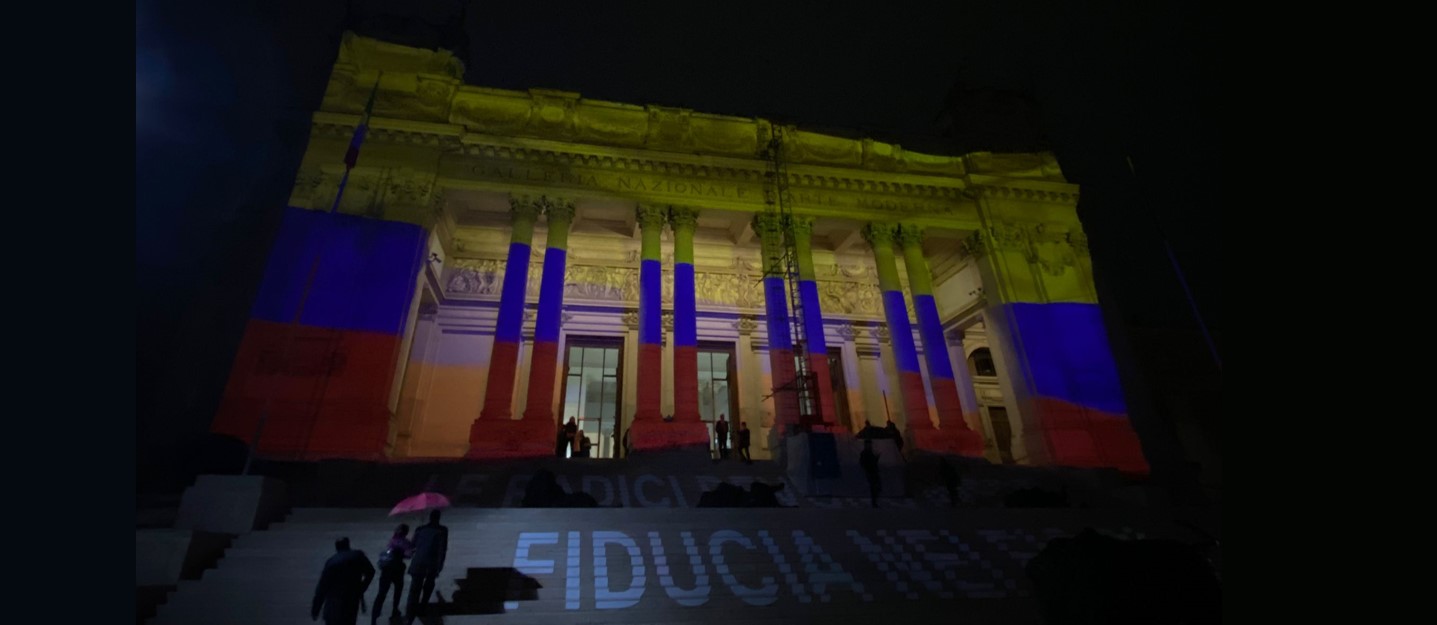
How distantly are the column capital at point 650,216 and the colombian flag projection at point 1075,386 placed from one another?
11.5 meters

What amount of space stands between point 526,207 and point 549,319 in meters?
3.72

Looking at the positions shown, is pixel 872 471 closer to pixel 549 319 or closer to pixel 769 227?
pixel 769 227

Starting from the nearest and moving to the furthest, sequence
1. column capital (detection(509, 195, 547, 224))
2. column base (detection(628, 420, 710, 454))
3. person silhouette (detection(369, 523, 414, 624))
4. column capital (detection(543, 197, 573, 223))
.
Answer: person silhouette (detection(369, 523, 414, 624))
column base (detection(628, 420, 710, 454))
column capital (detection(509, 195, 547, 224))
column capital (detection(543, 197, 573, 223))

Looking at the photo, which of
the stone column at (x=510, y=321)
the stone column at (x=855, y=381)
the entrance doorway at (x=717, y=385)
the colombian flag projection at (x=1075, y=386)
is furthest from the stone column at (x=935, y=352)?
the stone column at (x=510, y=321)

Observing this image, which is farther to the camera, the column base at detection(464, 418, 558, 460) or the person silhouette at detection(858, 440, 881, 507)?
A: the column base at detection(464, 418, 558, 460)

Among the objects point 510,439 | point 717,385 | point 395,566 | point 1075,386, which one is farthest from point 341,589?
point 1075,386

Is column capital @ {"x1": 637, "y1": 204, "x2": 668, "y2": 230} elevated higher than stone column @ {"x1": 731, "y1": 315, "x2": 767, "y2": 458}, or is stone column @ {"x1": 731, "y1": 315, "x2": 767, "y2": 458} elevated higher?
column capital @ {"x1": 637, "y1": 204, "x2": 668, "y2": 230}

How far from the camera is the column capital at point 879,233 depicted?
65.9 ft

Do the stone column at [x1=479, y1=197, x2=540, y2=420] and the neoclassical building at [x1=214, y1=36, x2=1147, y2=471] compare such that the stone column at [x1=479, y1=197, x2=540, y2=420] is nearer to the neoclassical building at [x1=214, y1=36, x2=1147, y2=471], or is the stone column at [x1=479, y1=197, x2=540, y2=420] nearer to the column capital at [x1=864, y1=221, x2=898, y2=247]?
the neoclassical building at [x1=214, y1=36, x2=1147, y2=471]

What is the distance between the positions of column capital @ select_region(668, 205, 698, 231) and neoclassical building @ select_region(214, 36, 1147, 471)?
0.34 feet

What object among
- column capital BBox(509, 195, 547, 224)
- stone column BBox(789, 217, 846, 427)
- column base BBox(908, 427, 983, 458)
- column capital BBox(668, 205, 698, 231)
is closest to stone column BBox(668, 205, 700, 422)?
column capital BBox(668, 205, 698, 231)

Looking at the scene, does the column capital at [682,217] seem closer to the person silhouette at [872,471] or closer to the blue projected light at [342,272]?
the blue projected light at [342,272]

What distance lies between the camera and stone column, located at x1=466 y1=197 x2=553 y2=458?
14.7 metres

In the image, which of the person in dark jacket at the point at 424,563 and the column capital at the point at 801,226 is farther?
the column capital at the point at 801,226
